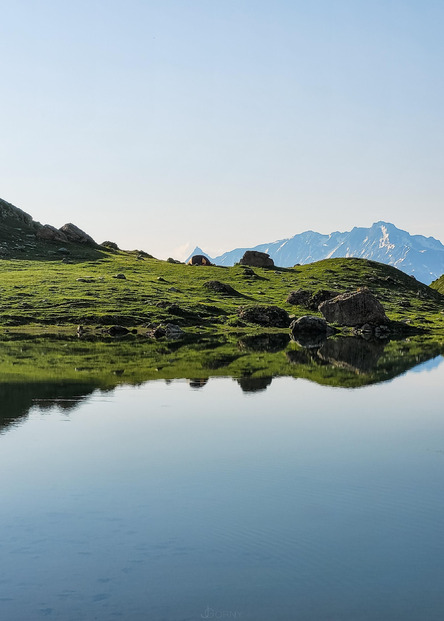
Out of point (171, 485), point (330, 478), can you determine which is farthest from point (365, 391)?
point (171, 485)

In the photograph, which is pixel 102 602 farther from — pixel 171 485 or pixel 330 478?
pixel 330 478

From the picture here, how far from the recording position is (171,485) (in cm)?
2512

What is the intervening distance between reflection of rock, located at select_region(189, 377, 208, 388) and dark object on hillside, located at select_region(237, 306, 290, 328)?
2928 inches

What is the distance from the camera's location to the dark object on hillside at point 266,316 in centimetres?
13238

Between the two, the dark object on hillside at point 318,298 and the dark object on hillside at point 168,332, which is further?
the dark object on hillside at point 318,298

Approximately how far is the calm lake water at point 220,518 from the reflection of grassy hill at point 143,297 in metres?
81.8

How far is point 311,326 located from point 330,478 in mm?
97193

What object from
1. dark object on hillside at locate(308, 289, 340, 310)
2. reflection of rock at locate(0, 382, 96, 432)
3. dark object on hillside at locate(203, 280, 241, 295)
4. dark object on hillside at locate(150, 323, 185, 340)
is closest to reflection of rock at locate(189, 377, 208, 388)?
reflection of rock at locate(0, 382, 96, 432)

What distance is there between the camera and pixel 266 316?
133m

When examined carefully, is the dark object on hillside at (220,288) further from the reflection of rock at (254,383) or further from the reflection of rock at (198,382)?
the reflection of rock at (198,382)

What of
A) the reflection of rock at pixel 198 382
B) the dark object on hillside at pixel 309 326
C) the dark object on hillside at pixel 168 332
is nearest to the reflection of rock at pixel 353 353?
the dark object on hillside at pixel 309 326

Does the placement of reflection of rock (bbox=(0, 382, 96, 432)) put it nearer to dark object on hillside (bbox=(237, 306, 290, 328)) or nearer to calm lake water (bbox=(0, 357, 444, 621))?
calm lake water (bbox=(0, 357, 444, 621))

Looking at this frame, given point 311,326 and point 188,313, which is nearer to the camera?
point 311,326

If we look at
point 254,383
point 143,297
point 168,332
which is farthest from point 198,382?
point 143,297
